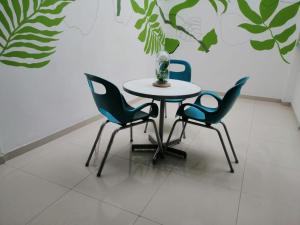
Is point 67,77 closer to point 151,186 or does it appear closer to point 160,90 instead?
point 160,90

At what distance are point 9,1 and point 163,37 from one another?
3.27 m

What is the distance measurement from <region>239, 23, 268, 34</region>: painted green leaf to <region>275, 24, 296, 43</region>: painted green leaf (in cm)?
27

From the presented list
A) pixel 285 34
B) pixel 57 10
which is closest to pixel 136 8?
pixel 57 10

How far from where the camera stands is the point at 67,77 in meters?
2.72

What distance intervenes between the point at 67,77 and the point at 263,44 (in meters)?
3.51

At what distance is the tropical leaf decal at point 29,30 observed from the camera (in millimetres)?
2023

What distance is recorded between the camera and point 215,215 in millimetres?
1644

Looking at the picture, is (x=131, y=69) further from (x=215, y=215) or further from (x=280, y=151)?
(x=215, y=215)

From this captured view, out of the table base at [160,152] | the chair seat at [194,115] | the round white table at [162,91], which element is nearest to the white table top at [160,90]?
the round white table at [162,91]

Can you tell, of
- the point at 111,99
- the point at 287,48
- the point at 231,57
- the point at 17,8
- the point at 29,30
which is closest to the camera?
the point at 111,99

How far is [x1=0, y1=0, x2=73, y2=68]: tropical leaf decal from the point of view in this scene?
2.02 meters

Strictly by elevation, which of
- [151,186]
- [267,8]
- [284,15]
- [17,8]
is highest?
[267,8]

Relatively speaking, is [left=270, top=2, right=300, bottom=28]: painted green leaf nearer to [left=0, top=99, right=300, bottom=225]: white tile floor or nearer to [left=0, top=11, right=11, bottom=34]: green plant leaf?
[left=0, top=99, right=300, bottom=225]: white tile floor

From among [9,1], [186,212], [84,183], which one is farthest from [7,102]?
[186,212]
